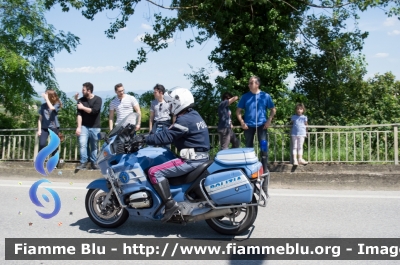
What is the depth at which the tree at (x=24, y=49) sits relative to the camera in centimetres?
1400

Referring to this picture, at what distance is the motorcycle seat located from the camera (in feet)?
21.8

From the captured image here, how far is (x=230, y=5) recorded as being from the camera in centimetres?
1319

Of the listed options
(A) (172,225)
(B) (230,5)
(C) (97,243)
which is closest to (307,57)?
(B) (230,5)

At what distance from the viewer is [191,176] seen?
6.69 metres

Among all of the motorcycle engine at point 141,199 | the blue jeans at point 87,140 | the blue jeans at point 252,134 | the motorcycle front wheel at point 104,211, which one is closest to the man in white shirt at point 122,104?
the blue jeans at point 87,140

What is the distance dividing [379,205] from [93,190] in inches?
186

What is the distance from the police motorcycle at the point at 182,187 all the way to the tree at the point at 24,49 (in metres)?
7.89

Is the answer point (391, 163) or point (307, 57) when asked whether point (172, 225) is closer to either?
point (391, 163)

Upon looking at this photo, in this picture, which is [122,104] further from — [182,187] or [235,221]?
[235,221]

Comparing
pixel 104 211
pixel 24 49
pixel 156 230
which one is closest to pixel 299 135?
pixel 156 230

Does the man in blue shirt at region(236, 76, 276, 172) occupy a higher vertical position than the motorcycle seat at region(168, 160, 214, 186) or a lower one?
higher

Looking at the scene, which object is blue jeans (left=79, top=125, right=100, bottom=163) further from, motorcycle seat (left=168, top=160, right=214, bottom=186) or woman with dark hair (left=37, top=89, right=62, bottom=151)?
motorcycle seat (left=168, top=160, right=214, bottom=186)

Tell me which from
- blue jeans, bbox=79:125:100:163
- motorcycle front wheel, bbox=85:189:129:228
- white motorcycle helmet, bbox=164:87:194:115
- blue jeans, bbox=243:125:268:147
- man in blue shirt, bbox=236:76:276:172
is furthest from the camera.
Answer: blue jeans, bbox=79:125:100:163

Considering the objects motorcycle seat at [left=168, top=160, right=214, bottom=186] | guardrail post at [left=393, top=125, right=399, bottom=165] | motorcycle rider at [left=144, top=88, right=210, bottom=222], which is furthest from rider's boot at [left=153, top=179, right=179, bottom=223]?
guardrail post at [left=393, top=125, right=399, bottom=165]
